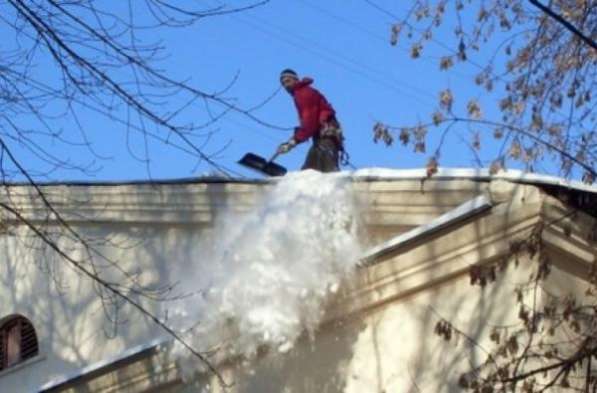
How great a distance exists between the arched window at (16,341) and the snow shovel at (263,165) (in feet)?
8.99

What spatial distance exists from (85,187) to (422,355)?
4.25 m

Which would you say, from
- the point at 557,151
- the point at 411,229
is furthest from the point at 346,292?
the point at 557,151

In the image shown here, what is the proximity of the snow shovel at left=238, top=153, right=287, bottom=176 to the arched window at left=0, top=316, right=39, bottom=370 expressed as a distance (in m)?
2.74

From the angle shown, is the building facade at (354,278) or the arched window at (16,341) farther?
the arched window at (16,341)

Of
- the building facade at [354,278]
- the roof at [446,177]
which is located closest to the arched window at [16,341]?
the building facade at [354,278]

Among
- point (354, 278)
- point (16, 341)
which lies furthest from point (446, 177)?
point (16, 341)

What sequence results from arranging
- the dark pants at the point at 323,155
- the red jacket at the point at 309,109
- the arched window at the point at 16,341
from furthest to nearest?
the arched window at the point at 16,341
the red jacket at the point at 309,109
the dark pants at the point at 323,155

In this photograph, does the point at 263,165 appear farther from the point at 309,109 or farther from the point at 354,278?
the point at 354,278

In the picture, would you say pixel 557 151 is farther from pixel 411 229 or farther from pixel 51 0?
pixel 51 0

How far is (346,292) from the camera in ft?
36.5

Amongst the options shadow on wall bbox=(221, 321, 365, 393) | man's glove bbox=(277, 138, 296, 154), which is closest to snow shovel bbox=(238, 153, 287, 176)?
man's glove bbox=(277, 138, 296, 154)

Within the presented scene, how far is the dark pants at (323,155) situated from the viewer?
41.9 feet

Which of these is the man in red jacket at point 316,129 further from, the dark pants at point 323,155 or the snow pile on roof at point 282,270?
the snow pile on roof at point 282,270

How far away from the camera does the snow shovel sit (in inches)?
506
